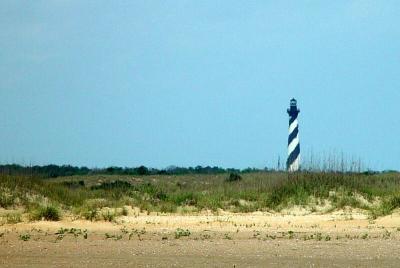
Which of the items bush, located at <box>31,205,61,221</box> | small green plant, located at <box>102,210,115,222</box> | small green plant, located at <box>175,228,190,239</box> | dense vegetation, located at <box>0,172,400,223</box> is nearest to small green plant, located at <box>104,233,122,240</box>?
small green plant, located at <box>175,228,190,239</box>

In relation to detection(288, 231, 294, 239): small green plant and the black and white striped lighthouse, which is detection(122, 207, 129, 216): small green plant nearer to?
detection(288, 231, 294, 239): small green plant

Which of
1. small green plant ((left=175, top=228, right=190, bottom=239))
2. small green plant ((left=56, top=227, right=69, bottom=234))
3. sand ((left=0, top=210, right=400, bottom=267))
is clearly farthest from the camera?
small green plant ((left=56, top=227, right=69, bottom=234))

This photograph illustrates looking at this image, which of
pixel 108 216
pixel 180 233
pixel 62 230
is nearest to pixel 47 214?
pixel 108 216

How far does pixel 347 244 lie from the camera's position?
17500mm

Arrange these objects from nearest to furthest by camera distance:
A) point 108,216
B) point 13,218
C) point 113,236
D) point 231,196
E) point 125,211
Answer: point 113,236 → point 13,218 → point 108,216 → point 125,211 → point 231,196

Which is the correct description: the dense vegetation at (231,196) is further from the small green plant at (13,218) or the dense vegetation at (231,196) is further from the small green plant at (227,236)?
the small green plant at (227,236)

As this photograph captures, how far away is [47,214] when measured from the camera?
23.1 m

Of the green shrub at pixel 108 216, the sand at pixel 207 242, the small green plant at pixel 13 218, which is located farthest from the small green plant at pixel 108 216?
the small green plant at pixel 13 218

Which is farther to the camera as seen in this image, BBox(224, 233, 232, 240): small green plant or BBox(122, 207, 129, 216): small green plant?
BBox(122, 207, 129, 216): small green plant

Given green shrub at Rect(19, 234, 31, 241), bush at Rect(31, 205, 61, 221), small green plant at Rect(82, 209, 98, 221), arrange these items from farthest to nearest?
small green plant at Rect(82, 209, 98, 221)
bush at Rect(31, 205, 61, 221)
green shrub at Rect(19, 234, 31, 241)

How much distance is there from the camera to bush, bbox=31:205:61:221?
22.8 m

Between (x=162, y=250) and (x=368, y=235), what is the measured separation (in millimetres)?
5700

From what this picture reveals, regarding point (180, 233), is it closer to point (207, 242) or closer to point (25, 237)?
point (207, 242)

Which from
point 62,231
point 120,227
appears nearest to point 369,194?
point 120,227
